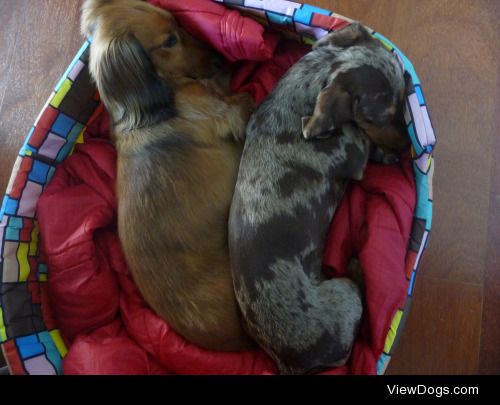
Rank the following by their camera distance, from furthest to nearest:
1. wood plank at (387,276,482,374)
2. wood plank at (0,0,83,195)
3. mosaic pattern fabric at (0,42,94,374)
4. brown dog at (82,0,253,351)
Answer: wood plank at (0,0,83,195) < wood plank at (387,276,482,374) < mosaic pattern fabric at (0,42,94,374) < brown dog at (82,0,253,351)

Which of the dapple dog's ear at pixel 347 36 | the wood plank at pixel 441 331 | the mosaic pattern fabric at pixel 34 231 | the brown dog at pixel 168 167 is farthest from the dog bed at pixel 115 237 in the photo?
the wood plank at pixel 441 331

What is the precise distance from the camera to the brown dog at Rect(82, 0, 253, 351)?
2.16 m

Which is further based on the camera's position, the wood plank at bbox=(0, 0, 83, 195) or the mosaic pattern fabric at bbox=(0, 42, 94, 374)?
the wood plank at bbox=(0, 0, 83, 195)

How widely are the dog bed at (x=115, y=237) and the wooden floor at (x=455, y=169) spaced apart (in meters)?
0.37

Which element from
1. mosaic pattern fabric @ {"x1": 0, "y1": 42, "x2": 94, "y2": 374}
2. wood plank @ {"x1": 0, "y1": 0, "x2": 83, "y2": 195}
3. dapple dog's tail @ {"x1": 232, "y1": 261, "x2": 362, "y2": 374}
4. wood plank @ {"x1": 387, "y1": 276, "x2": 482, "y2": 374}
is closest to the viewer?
dapple dog's tail @ {"x1": 232, "y1": 261, "x2": 362, "y2": 374}

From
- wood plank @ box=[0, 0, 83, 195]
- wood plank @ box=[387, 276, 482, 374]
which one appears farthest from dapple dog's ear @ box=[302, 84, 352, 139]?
wood plank @ box=[0, 0, 83, 195]

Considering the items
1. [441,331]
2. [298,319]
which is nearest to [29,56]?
[298,319]

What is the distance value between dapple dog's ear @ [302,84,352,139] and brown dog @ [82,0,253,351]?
434 mm

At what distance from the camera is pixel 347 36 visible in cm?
224

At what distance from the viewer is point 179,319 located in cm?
219

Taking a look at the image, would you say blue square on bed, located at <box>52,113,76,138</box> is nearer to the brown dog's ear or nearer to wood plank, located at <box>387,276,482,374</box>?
the brown dog's ear

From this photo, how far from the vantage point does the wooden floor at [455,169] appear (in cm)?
252

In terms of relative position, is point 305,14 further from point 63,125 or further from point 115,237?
point 115,237
